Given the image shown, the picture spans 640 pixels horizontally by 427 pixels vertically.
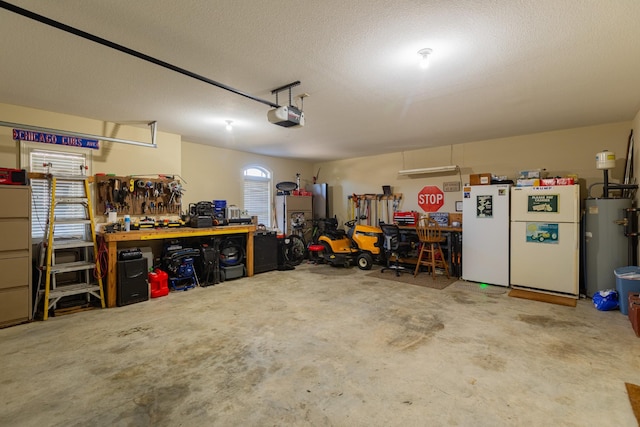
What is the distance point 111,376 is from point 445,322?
10.8 feet

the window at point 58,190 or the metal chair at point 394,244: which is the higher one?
the window at point 58,190

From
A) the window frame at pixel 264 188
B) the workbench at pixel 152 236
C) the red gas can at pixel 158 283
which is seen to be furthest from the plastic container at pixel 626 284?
the window frame at pixel 264 188

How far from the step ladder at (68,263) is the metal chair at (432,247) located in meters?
5.16

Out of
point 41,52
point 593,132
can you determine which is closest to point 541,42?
point 593,132

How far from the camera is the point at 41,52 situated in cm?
251

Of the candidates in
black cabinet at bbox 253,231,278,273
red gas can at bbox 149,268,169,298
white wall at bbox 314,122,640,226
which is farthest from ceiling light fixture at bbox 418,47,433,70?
red gas can at bbox 149,268,169,298

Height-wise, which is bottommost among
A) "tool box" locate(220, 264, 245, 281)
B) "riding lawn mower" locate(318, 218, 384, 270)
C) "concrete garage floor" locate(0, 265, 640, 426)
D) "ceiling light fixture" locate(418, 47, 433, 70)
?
"concrete garage floor" locate(0, 265, 640, 426)

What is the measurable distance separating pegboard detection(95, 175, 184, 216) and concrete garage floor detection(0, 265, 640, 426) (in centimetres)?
173

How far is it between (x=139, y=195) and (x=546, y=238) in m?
6.60

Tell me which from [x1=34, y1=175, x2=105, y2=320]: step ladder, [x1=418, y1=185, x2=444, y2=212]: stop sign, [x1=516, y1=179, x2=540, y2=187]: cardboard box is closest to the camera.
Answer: [x1=34, y1=175, x2=105, y2=320]: step ladder

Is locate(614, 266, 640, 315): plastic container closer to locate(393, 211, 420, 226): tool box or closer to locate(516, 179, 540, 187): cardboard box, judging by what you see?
locate(516, 179, 540, 187): cardboard box

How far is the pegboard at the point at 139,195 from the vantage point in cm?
457

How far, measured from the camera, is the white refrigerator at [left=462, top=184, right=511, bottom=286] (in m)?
4.82

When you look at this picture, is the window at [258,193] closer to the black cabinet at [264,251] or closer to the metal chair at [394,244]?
the black cabinet at [264,251]
